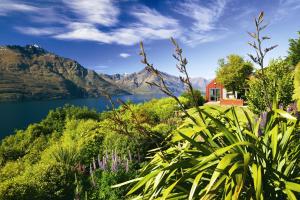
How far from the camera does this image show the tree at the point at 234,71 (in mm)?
47938

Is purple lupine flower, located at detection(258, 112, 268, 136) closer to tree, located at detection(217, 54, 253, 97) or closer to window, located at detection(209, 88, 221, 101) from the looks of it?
tree, located at detection(217, 54, 253, 97)

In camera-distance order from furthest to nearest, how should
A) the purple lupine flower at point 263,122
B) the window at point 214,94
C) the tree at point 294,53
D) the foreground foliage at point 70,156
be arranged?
the window at point 214,94 < the tree at point 294,53 < the foreground foliage at point 70,156 < the purple lupine flower at point 263,122

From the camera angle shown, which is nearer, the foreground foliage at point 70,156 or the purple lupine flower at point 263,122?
the purple lupine flower at point 263,122

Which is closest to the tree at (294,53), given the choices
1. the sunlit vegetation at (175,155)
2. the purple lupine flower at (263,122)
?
the sunlit vegetation at (175,155)

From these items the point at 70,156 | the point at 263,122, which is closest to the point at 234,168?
the point at 263,122

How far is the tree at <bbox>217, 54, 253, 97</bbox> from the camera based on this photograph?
47.9 metres

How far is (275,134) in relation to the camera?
371cm

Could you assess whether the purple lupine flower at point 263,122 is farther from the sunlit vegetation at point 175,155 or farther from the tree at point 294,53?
the tree at point 294,53

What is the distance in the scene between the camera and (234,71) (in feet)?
158

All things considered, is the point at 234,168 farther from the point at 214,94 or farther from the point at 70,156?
the point at 214,94

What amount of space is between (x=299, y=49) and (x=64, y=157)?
47166 millimetres

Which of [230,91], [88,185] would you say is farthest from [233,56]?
[88,185]

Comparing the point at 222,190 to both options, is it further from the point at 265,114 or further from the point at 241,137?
the point at 265,114

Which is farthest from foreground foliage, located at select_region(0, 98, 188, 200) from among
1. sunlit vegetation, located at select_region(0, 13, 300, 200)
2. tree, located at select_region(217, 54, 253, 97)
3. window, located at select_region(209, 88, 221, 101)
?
window, located at select_region(209, 88, 221, 101)
